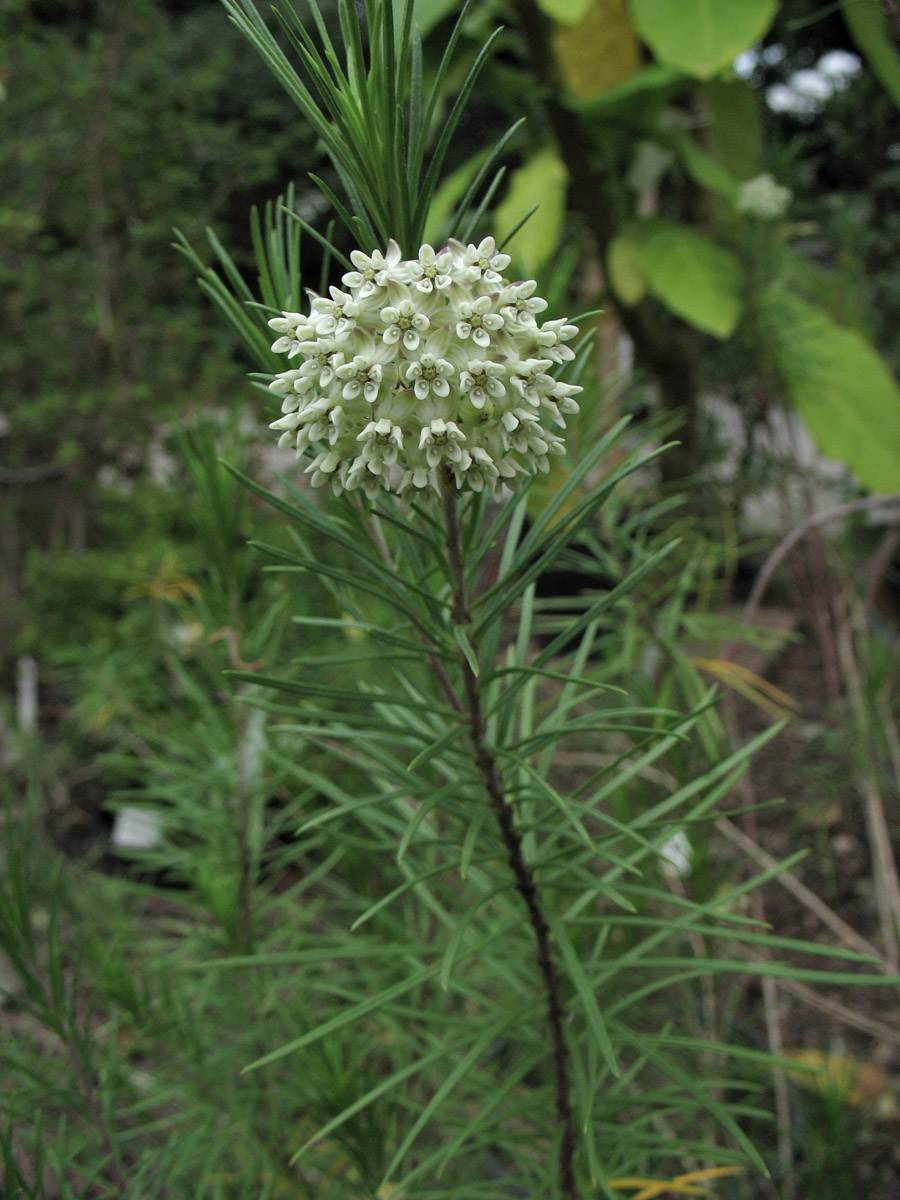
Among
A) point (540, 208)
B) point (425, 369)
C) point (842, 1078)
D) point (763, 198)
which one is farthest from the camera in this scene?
point (540, 208)

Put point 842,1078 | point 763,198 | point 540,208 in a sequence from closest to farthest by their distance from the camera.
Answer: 1. point 842,1078
2. point 763,198
3. point 540,208

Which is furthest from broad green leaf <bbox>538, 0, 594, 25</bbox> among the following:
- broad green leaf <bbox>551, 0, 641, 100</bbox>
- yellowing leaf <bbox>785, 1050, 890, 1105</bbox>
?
yellowing leaf <bbox>785, 1050, 890, 1105</bbox>

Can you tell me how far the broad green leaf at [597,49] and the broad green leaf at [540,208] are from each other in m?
0.08

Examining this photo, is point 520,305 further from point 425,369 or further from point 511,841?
point 511,841

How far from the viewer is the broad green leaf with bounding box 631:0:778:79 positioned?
74cm

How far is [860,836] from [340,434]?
1.16m

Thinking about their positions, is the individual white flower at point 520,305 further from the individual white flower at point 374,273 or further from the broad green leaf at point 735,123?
Answer: the broad green leaf at point 735,123

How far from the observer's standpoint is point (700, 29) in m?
0.74

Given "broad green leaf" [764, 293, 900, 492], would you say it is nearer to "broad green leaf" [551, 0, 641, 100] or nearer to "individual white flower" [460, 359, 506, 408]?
"broad green leaf" [551, 0, 641, 100]

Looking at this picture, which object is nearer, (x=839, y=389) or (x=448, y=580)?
(x=448, y=580)

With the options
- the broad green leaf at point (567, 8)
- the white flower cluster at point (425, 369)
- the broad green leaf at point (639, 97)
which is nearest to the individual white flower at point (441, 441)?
the white flower cluster at point (425, 369)

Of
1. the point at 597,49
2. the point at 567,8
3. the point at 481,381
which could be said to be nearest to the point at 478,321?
the point at 481,381

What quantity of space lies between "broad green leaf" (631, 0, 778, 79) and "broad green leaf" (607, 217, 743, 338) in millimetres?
175

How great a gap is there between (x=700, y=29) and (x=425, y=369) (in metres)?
0.67
